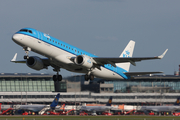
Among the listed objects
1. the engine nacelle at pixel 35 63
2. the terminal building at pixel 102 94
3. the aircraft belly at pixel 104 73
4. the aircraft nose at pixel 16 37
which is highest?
the aircraft nose at pixel 16 37

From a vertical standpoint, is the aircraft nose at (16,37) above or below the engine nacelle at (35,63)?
above

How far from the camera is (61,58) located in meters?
39.1

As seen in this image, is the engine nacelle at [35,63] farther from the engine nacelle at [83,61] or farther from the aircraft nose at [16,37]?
the aircraft nose at [16,37]

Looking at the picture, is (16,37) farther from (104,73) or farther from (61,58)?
(104,73)

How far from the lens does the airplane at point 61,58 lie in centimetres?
3671

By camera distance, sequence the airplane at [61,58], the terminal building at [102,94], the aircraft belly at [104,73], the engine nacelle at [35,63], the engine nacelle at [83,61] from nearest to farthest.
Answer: the airplane at [61,58] < the engine nacelle at [83,61] < the engine nacelle at [35,63] < the aircraft belly at [104,73] < the terminal building at [102,94]

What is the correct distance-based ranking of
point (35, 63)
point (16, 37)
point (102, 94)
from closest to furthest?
point (16, 37) → point (35, 63) → point (102, 94)

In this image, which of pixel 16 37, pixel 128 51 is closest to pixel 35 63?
pixel 16 37

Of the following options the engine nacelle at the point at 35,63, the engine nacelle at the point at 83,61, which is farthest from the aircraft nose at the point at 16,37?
the engine nacelle at the point at 83,61

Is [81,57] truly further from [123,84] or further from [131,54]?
[123,84]

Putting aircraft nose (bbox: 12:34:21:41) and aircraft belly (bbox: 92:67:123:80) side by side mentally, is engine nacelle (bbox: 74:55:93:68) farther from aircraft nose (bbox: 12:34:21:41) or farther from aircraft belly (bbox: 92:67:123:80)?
aircraft nose (bbox: 12:34:21:41)

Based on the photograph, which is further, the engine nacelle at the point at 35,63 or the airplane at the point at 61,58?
the engine nacelle at the point at 35,63

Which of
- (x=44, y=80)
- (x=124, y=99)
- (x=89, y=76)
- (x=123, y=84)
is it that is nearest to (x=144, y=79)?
(x=123, y=84)

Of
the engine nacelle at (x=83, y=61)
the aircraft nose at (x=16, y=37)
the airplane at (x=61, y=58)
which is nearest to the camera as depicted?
the aircraft nose at (x=16, y=37)
